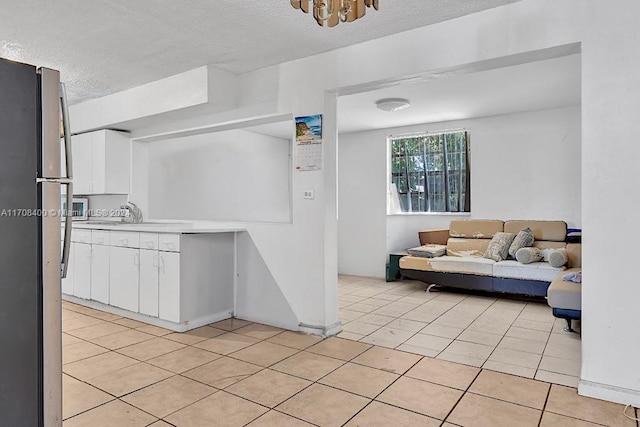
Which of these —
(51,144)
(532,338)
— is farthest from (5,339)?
(532,338)

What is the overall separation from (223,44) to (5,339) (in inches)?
99.3

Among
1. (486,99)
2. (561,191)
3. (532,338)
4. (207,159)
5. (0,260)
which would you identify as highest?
(486,99)

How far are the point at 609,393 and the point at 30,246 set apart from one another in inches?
115

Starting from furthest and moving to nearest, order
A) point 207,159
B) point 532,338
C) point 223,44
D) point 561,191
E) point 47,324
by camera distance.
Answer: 1. point 207,159
2. point 561,191
3. point 532,338
4. point 223,44
5. point 47,324

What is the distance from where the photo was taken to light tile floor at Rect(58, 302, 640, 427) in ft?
6.99

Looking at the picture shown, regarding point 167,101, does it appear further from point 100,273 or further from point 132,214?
point 100,273

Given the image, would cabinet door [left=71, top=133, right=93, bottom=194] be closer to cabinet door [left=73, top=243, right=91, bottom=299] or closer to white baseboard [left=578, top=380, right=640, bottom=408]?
cabinet door [left=73, top=243, right=91, bottom=299]

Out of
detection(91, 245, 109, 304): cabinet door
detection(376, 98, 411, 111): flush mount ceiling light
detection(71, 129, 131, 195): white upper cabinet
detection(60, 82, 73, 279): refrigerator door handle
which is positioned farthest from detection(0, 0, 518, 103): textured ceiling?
detection(91, 245, 109, 304): cabinet door

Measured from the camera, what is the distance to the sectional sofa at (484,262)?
181 inches

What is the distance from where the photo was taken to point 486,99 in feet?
15.6

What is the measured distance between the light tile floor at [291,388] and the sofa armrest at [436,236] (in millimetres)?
2933

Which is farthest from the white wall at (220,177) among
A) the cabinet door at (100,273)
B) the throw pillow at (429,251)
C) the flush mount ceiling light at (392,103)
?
the throw pillow at (429,251)

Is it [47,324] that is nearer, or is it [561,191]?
[47,324]

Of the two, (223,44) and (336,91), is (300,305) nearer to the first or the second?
(336,91)
